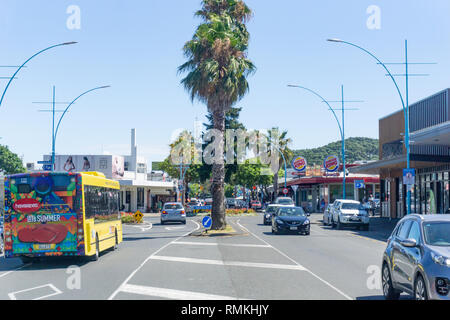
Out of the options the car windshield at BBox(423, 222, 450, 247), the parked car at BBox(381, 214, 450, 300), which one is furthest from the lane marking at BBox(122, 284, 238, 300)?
the car windshield at BBox(423, 222, 450, 247)

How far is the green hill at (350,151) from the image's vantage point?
138000mm

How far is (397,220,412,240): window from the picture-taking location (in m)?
9.89

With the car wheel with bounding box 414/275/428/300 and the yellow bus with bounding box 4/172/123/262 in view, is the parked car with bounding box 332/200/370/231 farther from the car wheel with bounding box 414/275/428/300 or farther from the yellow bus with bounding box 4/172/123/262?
the car wheel with bounding box 414/275/428/300

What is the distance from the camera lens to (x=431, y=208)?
116 feet

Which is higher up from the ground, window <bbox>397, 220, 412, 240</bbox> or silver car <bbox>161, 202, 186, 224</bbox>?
window <bbox>397, 220, 412, 240</bbox>

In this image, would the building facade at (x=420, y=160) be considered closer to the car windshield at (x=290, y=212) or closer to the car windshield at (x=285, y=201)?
the car windshield at (x=285, y=201)

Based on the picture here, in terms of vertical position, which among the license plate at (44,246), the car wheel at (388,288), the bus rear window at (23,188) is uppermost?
the bus rear window at (23,188)

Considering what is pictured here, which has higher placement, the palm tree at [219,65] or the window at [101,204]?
the palm tree at [219,65]

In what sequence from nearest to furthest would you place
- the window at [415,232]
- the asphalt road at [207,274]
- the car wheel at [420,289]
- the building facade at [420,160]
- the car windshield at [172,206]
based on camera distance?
the car wheel at [420,289], the window at [415,232], the asphalt road at [207,274], the building facade at [420,160], the car windshield at [172,206]

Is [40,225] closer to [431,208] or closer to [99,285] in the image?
[99,285]

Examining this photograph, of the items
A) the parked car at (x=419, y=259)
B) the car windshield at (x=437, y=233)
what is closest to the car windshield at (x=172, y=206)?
the parked car at (x=419, y=259)

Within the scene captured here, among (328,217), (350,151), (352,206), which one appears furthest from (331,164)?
(350,151)

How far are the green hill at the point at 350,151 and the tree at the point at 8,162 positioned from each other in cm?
7237
